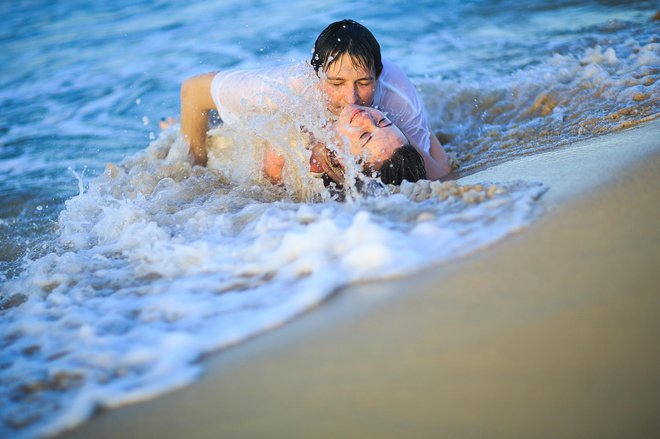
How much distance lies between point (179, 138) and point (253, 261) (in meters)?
2.42

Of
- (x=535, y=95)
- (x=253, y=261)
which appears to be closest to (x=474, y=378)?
(x=253, y=261)

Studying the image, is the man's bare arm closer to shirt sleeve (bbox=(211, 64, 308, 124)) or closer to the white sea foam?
shirt sleeve (bbox=(211, 64, 308, 124))

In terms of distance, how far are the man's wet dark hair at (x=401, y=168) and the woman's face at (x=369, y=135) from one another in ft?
0.10

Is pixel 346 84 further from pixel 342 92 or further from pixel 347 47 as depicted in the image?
pixel 347 47

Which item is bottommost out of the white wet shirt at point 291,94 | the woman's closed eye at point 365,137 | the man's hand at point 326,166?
the man's hand at point 326,166

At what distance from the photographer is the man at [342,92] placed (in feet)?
12.2

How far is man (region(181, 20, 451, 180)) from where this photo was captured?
372 centimetres

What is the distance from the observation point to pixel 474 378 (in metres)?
1.70

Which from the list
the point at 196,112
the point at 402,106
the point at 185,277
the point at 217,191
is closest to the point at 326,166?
the point at 217,191

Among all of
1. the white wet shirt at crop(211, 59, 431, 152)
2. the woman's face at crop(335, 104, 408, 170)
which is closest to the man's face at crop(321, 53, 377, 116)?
the white wet shirt at crop(211, 59, 431, 152)

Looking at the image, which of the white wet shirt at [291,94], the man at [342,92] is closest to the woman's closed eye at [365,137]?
the man at [342,92]

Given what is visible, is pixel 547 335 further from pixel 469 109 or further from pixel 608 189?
pixel 469 109

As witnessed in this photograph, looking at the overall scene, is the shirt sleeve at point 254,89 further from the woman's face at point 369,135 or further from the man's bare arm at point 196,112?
the woman's face at point 369,135

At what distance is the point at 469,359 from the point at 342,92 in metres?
2.34
